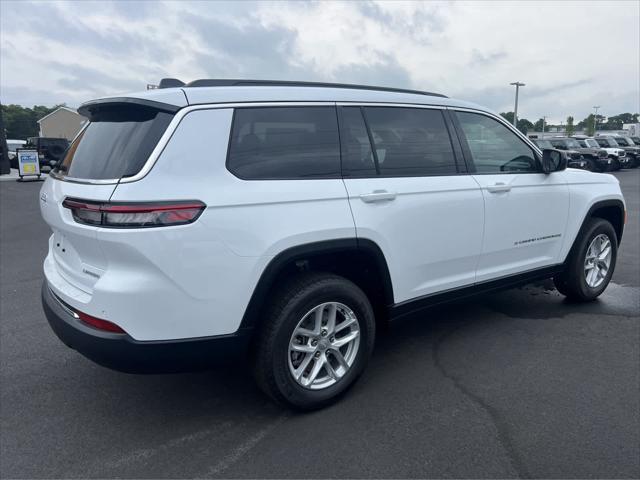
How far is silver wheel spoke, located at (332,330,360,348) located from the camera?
10.1 feet

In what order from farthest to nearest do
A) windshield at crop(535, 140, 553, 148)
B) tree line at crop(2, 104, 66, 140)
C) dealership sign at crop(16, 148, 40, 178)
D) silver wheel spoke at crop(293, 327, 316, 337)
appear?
tree line at crop(2, 104, 66, 140), windshield at crop(535, 140, 553, 148), dealership sign at crop(16, 148, 40, 178), silver wheel spoke at crop(293, 327, 316, 337)

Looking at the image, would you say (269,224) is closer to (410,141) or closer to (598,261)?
(410,141)

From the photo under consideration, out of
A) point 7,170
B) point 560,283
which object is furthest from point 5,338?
point 7,170

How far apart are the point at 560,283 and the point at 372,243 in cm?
266

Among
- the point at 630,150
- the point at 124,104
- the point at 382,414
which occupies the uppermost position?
the point at 124,104

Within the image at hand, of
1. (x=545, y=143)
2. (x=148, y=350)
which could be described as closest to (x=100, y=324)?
(x=148, y=350)

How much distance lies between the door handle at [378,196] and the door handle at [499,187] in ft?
3.36

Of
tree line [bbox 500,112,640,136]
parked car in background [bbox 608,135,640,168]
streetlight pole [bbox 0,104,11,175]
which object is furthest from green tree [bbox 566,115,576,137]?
streetlight pole [bbox 0,104,11,175]

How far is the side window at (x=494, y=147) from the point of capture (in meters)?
3.89

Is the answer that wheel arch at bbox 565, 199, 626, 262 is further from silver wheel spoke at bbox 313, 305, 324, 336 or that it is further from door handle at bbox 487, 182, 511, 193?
silver wheel spoke at bbox 313, 305, 324, 336

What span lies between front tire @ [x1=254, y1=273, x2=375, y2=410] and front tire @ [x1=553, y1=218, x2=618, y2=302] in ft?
8.28

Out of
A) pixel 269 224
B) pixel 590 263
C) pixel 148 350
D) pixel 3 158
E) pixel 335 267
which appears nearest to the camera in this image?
pixel 148 350

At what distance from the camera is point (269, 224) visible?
264cm

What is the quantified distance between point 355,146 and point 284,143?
20.2 inches
